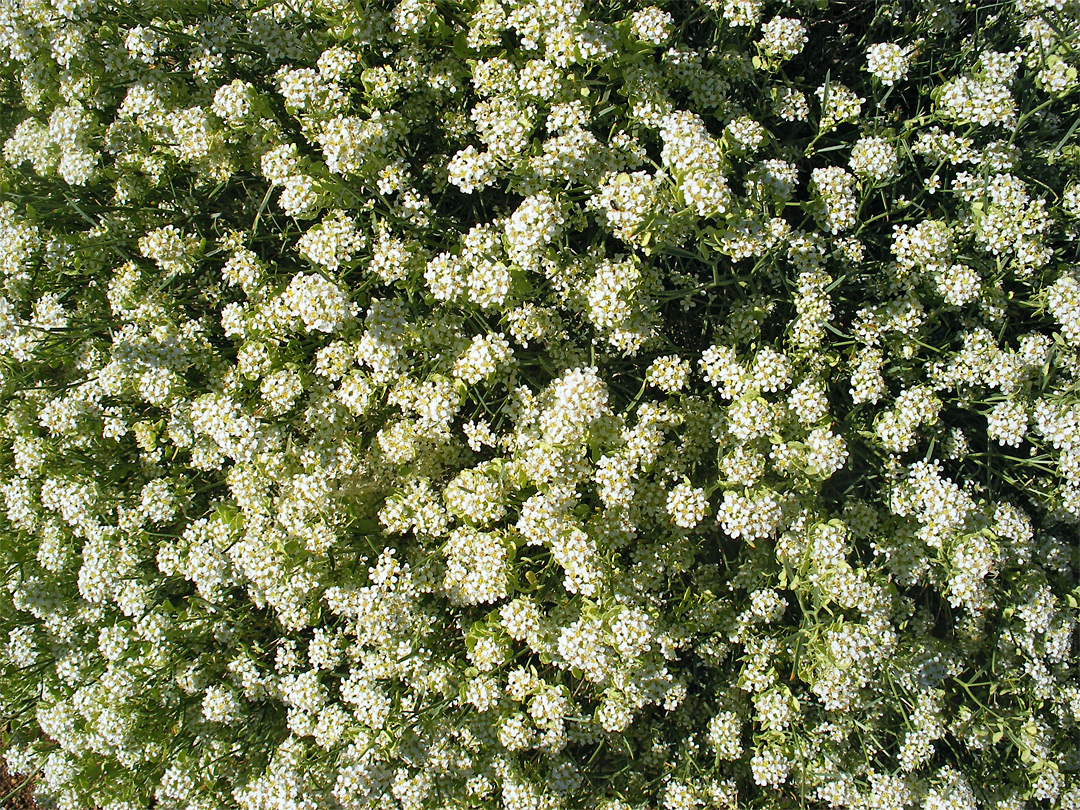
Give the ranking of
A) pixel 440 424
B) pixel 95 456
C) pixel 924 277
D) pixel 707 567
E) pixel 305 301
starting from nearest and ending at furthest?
pixel 305 301
pixel 440 424
pixel 924 277
pixel 707 567
pixel 95 456

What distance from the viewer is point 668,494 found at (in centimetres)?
373

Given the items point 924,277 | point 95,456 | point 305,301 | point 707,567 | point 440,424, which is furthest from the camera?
point 95,456

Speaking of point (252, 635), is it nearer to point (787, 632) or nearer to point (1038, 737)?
point (787, 632)

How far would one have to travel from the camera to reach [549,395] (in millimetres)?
3754

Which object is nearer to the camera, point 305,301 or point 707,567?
point 305,301

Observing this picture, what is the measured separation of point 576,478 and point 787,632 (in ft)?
5.93

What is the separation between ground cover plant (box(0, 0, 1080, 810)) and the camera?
360 centimetres

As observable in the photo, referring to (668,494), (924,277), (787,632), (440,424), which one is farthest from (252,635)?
(924,277)

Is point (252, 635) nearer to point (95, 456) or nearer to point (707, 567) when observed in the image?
point (95, 456)

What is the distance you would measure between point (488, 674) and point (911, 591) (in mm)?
3019

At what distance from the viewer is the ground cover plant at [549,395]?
3598 mm

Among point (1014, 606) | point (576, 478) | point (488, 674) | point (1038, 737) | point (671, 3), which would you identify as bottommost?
point (1038, 737)

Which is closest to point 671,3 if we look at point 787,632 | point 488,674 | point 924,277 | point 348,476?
point 924,277

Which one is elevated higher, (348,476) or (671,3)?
(671,3)
